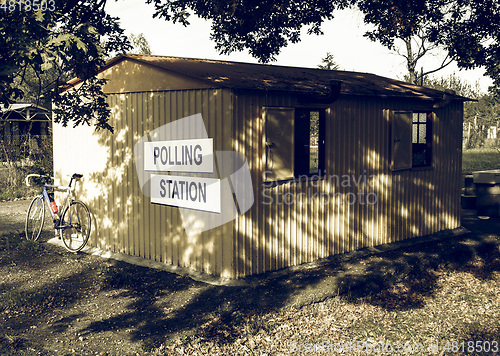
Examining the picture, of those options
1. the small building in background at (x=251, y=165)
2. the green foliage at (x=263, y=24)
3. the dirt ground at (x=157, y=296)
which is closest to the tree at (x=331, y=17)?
the green foliage at (x=263, y=24)

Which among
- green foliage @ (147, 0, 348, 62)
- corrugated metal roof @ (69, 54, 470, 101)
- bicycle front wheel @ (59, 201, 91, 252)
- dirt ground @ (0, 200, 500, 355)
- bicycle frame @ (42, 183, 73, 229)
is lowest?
dirt ground @ (0, 200, 500, 355)

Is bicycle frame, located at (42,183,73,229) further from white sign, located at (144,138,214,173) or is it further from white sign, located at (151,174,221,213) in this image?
white sign, located at (151,174,221,213)

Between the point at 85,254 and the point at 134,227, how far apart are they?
4.15 feet

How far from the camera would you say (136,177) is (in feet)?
29.5

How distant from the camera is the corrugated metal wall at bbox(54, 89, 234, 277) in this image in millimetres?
7641

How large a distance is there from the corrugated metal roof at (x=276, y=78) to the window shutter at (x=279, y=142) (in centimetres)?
41

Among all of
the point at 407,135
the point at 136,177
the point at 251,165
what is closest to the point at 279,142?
the point at 251,165

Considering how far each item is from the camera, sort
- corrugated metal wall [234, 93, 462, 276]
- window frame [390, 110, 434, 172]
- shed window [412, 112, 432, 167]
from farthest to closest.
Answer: shed window [412, 112, 432, 167] < window frame [390, 110, 434, 172] < corrugated metal wall [234, 93, 462, 276]

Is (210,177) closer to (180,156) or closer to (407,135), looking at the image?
(180,156)

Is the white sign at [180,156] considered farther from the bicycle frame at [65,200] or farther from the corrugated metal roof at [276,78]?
the bicycle frame at [65,200]

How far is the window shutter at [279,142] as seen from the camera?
792 cm

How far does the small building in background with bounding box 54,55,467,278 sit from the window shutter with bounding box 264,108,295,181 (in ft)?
0.05

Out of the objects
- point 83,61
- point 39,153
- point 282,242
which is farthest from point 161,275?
point 39,153

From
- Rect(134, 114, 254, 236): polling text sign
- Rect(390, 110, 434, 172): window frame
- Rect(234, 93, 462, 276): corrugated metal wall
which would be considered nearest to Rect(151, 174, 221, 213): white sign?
Rect(134, 114, 254, 236): polling text sign
